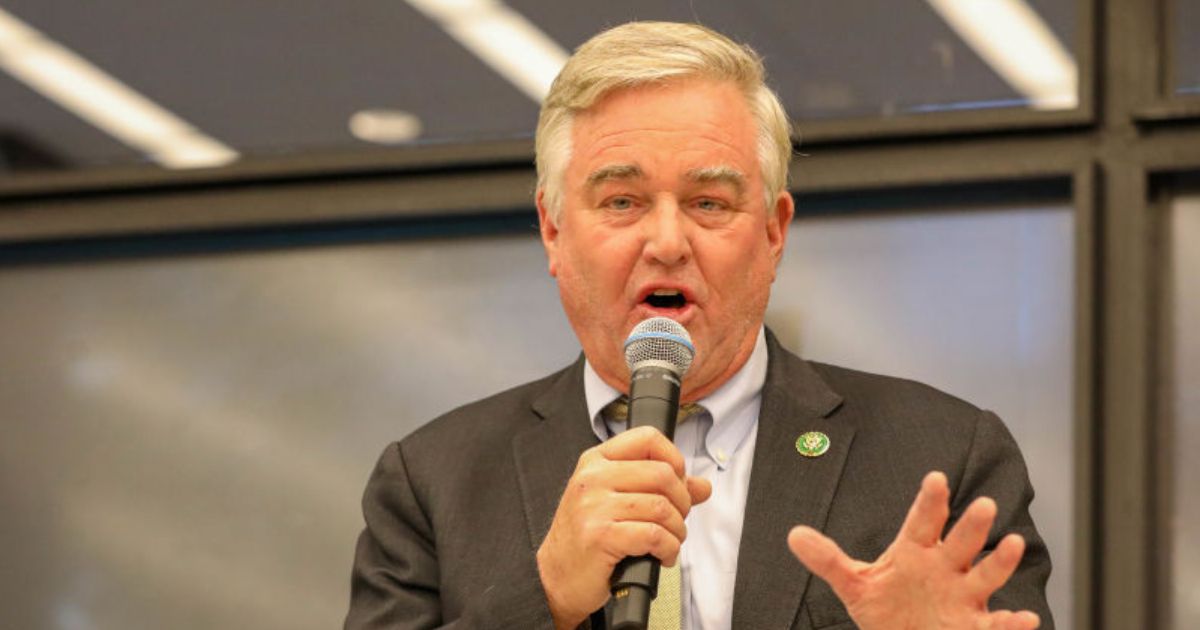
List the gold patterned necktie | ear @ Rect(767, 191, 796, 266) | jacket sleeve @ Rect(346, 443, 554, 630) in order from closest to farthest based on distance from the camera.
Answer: the gold patterned necktie
jacket sleeve @ Rect(346, 443, 554, 630)
ear @ Rect(767, 191, 796, 266)

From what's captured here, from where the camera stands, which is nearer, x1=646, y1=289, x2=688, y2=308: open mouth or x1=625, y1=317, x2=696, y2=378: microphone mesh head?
x1=625, y1=317, x2=696, y2=378: microphone mesh head

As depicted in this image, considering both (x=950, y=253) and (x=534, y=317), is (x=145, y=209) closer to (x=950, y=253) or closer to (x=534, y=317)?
(x=534, y=317)

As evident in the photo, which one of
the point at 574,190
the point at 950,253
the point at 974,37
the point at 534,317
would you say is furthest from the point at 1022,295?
the point at 574,190

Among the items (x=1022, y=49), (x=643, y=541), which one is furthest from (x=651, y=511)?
(x=1022, y=49)

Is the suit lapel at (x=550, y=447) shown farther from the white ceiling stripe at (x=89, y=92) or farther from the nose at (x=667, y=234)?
the white ceiling stripe at (x=89, y=92)

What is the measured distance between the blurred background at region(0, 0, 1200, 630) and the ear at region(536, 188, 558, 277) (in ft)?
3.40

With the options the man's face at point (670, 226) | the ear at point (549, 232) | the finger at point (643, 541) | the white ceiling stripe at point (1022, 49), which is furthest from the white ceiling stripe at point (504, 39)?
the finger at point (643, 541)

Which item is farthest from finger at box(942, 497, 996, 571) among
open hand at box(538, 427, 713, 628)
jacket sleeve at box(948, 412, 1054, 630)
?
jacket sleeve at box(948, 412, 1054, 630)

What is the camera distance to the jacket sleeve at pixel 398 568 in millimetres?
3076

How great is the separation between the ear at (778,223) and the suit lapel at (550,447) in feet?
1.18

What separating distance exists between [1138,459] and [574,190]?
4.65 feet

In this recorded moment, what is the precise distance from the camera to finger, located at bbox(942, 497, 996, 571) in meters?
2.44

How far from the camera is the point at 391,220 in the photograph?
460 cm

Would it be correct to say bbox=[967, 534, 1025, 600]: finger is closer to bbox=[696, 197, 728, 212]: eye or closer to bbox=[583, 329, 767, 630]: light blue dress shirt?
bbox=[583, 329, 767, 630]: light blue dress shirt
